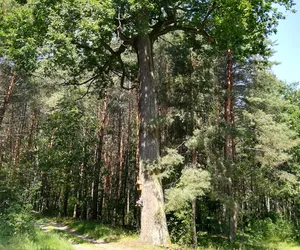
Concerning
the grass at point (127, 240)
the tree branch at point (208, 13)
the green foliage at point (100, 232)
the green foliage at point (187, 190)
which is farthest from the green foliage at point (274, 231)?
the tree branch at point (208, 13)

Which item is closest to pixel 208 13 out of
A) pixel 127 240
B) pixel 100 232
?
pixel 127 240

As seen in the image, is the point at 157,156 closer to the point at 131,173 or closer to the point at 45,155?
the point at 45,155

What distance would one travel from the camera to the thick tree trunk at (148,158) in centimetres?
901

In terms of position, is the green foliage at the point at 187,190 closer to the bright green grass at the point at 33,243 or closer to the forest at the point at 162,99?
the forest at the point at 162,99

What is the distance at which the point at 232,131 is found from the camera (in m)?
10.7

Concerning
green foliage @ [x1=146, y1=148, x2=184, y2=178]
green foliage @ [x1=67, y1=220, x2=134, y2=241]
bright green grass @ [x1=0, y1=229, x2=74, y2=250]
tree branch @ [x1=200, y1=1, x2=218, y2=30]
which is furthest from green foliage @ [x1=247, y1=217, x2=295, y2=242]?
bright green grass @ [x1=0, y1=229, x2=74, y2=250]

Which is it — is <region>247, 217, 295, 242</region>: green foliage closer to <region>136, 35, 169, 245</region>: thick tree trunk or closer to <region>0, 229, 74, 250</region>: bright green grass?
<region>136, 35, 169, 245</region>: thick tree trunk

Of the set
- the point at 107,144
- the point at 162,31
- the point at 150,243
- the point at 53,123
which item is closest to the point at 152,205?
the point at 150,243

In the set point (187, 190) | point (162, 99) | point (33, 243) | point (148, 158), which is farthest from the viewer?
point (162, 99)

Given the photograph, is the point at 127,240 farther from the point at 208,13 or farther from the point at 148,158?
the point at 208,13

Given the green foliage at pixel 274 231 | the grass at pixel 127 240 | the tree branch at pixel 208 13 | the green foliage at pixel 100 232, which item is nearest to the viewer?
the tree branch at pixel 208 13

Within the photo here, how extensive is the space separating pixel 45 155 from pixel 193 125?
1205 cm

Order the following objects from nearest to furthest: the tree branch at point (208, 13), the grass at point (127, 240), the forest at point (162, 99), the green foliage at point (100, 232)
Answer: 1. the forest at point (162, 99)
2. the tree branch at point (208, 13)
3. the grass at point (127, 240)
4. the green foliage at point (100, 232)

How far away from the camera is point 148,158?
31.7 feet
